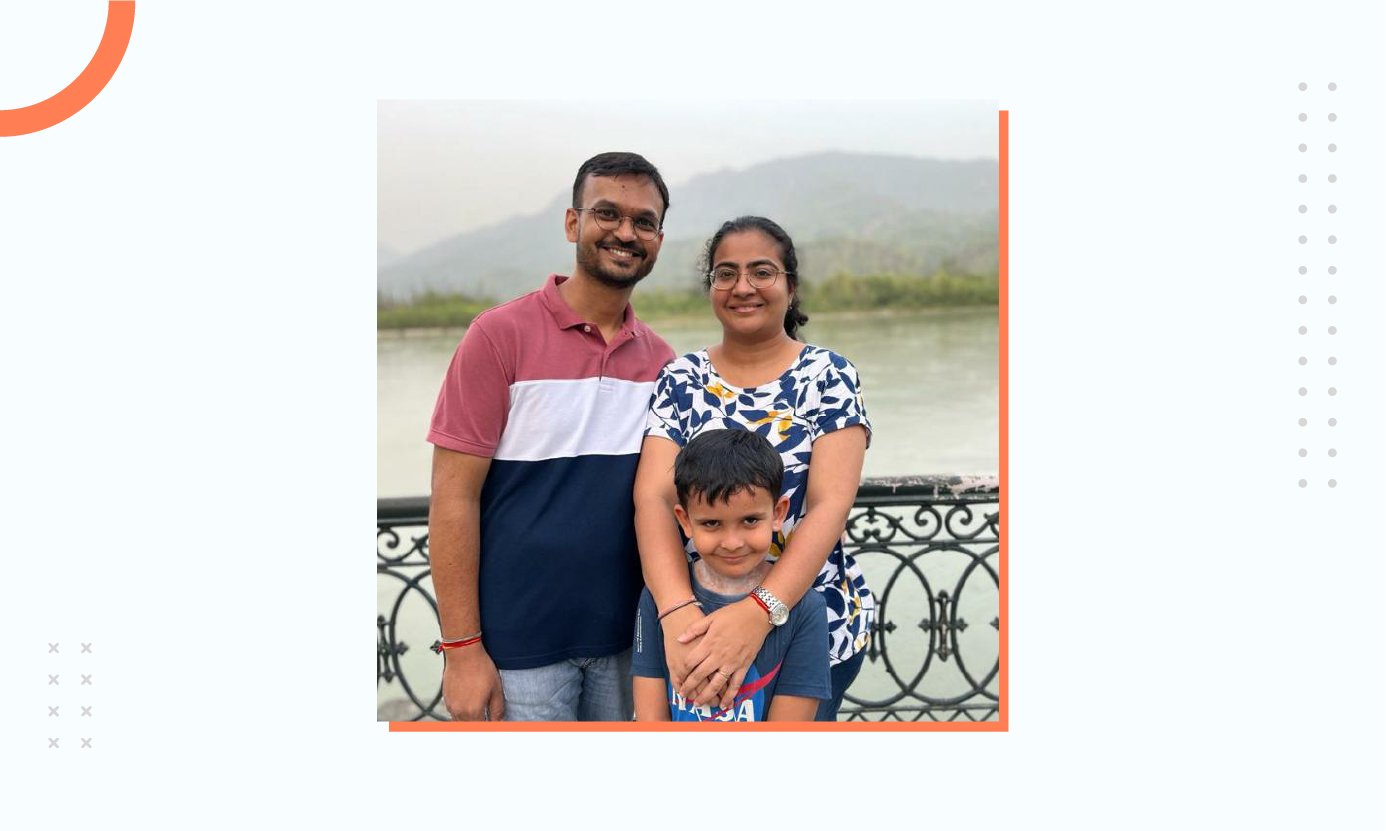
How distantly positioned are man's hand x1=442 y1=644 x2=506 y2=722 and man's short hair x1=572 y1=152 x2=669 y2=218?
1.19 meters

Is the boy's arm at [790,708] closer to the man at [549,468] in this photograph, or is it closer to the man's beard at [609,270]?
the man at [549,468]

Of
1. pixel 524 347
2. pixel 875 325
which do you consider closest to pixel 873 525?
pixel 524 347

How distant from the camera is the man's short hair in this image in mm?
2215

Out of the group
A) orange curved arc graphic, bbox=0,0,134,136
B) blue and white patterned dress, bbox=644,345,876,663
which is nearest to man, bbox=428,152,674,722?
blue and white patterned dress, bbox=644,345,876,663

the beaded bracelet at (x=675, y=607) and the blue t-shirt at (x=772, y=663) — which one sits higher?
the beaded bracelet at (x=675, y=607)

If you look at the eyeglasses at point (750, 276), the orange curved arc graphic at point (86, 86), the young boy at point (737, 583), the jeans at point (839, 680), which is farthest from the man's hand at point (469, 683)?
the orange curved arc graphic at point (86, 86)

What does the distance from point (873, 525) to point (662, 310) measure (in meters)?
1.85

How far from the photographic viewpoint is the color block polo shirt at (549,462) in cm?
221

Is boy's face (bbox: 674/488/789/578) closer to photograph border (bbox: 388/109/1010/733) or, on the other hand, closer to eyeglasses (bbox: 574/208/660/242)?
photograph border (bbox: 388/109/1010/733)

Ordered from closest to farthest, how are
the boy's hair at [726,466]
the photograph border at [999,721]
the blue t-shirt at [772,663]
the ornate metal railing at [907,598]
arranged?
the boy's hair at [726,466]
the blue t-shirt at [772,663]
the photograph border at [999,721]
the ornate metal railing at [907,598]

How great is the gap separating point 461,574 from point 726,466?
2.53 ft

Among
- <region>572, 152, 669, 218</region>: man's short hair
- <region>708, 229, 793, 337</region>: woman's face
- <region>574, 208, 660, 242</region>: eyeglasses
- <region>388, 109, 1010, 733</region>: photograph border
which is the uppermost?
<region>572, 152, 669, 218</region>: man's short hair

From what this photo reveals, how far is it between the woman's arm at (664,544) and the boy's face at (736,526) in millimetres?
66

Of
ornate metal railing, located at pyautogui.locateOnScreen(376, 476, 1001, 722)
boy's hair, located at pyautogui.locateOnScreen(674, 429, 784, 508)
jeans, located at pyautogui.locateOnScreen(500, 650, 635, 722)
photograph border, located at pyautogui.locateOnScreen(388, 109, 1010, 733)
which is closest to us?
boy's hair, located at pyautogui.locateOnScreen(674, 429, 784, 508)
